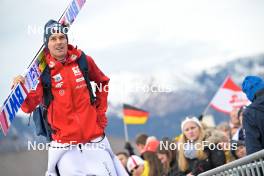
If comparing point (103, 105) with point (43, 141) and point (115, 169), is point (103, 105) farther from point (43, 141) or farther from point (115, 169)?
point (43, 141)

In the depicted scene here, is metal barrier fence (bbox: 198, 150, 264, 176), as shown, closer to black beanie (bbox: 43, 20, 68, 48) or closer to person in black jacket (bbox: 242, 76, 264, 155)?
person in black jacket (bbox: 242, 76, 264, 155)

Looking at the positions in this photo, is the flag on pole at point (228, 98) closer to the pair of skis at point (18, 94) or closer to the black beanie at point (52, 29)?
the black beanie at point (52, 29)

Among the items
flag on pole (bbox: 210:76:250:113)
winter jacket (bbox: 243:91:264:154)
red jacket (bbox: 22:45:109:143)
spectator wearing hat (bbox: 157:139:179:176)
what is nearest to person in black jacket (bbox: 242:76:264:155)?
winter jacket (bbox: 243:91:264:154)

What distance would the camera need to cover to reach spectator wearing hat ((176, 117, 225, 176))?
→ 1024 cm

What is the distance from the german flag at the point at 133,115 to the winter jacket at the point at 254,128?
340 inches

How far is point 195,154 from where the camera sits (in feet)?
33.8

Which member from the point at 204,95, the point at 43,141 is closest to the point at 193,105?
the point at 204,95

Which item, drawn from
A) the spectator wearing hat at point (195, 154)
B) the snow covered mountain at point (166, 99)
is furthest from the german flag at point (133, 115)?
the spectator wearing hat at point (195, 154)

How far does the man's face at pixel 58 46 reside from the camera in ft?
25.4

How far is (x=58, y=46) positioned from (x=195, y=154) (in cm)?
318

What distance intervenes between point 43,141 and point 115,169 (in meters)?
1.43

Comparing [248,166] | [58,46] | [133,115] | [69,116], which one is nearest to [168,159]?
[69,116]

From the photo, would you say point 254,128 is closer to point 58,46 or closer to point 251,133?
point 251,133

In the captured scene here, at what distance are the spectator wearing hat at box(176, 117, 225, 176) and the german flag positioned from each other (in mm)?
5598
